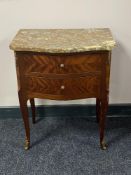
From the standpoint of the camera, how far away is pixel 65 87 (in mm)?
1574

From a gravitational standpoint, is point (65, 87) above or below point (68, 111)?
above

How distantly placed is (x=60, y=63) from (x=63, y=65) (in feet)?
0.07

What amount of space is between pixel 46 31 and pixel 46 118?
0.75 m

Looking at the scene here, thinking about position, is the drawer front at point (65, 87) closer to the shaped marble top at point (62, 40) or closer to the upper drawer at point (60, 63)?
the upper drawer at point (60, 63)

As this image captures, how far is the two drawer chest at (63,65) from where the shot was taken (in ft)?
4.84

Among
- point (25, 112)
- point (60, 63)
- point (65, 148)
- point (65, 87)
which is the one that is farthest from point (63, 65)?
point (65, 148)

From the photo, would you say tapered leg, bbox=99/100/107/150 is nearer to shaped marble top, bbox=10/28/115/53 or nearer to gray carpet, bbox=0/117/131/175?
gray carpet, bbox=0/117/131/175

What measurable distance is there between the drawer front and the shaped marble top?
0.19 meters

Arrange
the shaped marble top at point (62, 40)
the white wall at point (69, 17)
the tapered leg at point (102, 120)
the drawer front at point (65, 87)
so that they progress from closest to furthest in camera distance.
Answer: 1. the shaped marble top at point (62, 40)
2. the drawer front at point (65, 87)
3. the tapered leg at point (102, 120)
4. the white wall at point (69, 17)

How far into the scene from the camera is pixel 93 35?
65.0 inches

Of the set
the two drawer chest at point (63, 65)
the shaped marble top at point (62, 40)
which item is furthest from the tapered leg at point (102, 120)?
the shaped marble top at point (62, 40)

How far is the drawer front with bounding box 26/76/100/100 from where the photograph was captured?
1559 mm

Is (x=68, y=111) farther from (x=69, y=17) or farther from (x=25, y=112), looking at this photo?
(x=69, y=17)

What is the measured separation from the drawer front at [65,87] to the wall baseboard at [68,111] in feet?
1.75
